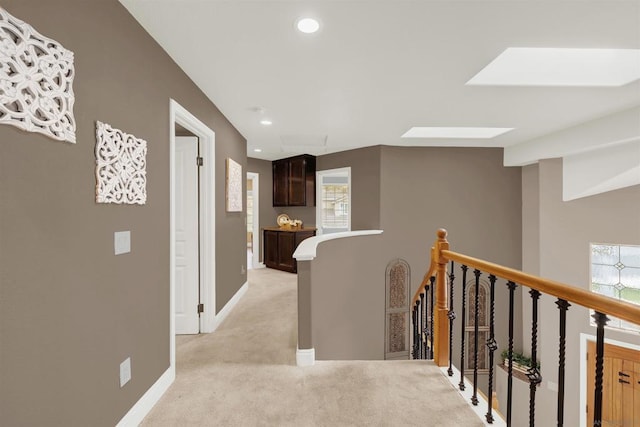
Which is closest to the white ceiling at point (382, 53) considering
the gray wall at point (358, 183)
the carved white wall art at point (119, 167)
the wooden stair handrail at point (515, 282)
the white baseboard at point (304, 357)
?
the carved white wall art at point (119, 167)

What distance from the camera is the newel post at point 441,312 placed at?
2227mm

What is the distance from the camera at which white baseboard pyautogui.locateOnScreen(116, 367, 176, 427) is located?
1604mm

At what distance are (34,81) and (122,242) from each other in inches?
33.0

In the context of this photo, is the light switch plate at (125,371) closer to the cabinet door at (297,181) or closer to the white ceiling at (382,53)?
the white ceiling at (382,53)

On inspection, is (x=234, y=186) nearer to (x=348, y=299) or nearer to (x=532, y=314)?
(x=348, y=299)

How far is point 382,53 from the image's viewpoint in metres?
2.02

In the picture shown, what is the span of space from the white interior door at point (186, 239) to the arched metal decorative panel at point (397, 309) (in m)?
3.22

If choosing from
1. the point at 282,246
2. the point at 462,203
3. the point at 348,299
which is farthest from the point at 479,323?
the point at 282,246

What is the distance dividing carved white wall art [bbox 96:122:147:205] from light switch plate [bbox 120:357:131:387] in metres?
0.90

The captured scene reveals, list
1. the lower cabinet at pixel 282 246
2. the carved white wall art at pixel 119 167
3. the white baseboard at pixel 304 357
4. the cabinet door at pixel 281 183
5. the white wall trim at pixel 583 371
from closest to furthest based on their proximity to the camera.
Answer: the carved white wall art at pixel 119 167 < the white baseboard at pixel 304 357 < the white wall trim at pixel 583 371 < the lower cabinet at pixel 282 246 < the cabinet door at pixel 281 183

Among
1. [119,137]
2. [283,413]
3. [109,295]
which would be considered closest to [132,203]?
[119,137]

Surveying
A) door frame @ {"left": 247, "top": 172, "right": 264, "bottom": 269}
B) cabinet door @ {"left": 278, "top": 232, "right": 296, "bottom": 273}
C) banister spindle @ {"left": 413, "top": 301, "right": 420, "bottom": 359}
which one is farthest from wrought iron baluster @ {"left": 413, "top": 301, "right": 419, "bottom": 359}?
door frame @ {"left": 247, "top": 172, "right": 264, "bottom": 269}

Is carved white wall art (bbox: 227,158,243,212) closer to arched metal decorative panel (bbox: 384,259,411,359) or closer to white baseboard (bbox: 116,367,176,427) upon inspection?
white baseboard (bbox: 116,367,176,427)

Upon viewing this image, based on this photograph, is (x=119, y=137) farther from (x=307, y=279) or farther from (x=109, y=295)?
(x=307, y=279)
